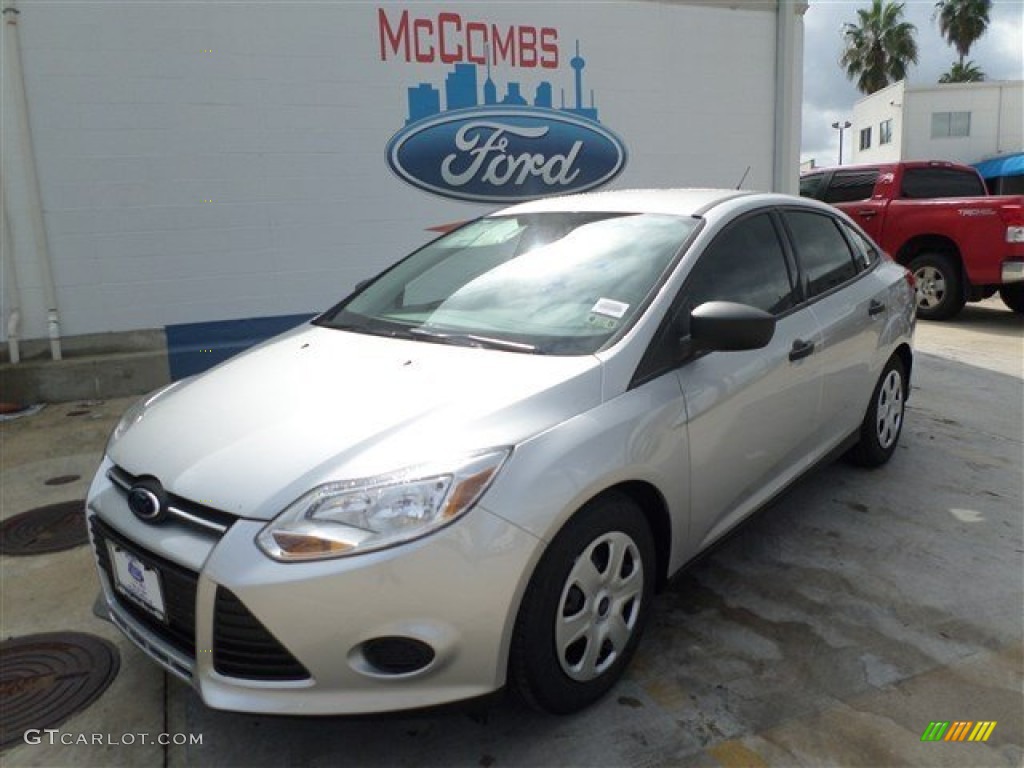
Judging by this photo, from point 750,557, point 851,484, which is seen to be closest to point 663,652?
point 750,557

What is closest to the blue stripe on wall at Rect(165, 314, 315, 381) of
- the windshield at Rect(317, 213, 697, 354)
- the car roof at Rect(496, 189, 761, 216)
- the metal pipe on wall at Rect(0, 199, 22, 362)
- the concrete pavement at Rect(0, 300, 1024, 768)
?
the metal pipe on wall at Rect(0, 199, 22, 362)

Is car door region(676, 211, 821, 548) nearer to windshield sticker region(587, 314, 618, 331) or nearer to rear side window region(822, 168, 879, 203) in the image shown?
windshield sticker region(587, 314, 618, 331)

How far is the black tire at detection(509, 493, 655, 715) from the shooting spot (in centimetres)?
212

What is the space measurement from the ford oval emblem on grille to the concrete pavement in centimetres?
60

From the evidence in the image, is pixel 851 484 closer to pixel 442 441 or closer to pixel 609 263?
pixel 609 263

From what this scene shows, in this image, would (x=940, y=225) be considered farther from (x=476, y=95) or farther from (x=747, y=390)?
(x=747, y=390)

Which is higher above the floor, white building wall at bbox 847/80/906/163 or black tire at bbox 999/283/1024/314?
white building wall at bbox 847/80/906/163

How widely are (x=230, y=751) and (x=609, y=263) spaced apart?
2015 mm

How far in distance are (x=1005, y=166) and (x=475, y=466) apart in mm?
27945

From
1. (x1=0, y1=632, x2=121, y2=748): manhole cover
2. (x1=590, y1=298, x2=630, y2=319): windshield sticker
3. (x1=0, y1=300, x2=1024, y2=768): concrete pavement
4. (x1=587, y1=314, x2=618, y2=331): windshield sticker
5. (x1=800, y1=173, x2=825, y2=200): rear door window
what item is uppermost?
(x1=800, y1=173, x2=825, y2=200): rear door window

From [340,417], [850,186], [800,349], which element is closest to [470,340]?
[340,417]

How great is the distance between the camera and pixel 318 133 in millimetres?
6945

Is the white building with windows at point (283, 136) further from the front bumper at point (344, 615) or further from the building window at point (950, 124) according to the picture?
the building window at point (950, 124)

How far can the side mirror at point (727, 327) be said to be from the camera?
8.26ft
